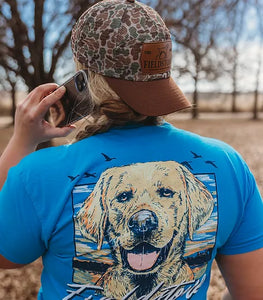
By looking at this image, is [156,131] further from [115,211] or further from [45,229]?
[45,229]

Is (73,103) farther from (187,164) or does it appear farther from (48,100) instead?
(187,164)

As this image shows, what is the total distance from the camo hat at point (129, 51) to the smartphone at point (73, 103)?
5cm

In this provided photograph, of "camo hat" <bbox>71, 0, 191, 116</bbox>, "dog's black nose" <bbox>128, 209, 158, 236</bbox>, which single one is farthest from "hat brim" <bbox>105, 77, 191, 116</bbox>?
"dog's black nose" <bbox>128, 209, 158, 236</bbox>

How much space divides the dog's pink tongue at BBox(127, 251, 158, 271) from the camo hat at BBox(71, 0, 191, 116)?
370 millimetres

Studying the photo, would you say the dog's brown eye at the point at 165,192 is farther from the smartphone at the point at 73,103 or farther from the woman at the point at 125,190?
the smartphone at the point at 73,103

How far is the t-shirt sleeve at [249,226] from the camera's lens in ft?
3.72

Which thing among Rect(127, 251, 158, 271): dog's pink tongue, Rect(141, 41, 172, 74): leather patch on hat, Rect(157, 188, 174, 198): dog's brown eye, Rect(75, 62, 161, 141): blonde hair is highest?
Rect(141, 41, 172, 74): leather patch on hat

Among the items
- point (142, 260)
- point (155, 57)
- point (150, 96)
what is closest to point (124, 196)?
point (142, 260)

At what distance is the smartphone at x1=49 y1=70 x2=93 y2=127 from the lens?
1107mm

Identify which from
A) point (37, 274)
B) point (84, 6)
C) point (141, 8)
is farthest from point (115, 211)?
point (84, 6)

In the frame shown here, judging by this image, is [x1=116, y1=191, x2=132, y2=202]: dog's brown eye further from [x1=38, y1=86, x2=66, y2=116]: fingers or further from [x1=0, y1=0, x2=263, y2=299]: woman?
[x1=38, y1=86, x2=66, y2=116]: fingers

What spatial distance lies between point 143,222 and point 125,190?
93 millimetres

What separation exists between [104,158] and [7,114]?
32.5 metres

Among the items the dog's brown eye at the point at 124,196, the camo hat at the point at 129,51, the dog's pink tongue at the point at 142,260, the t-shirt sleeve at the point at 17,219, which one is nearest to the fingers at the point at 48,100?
the camo hat at the point at 129,51
